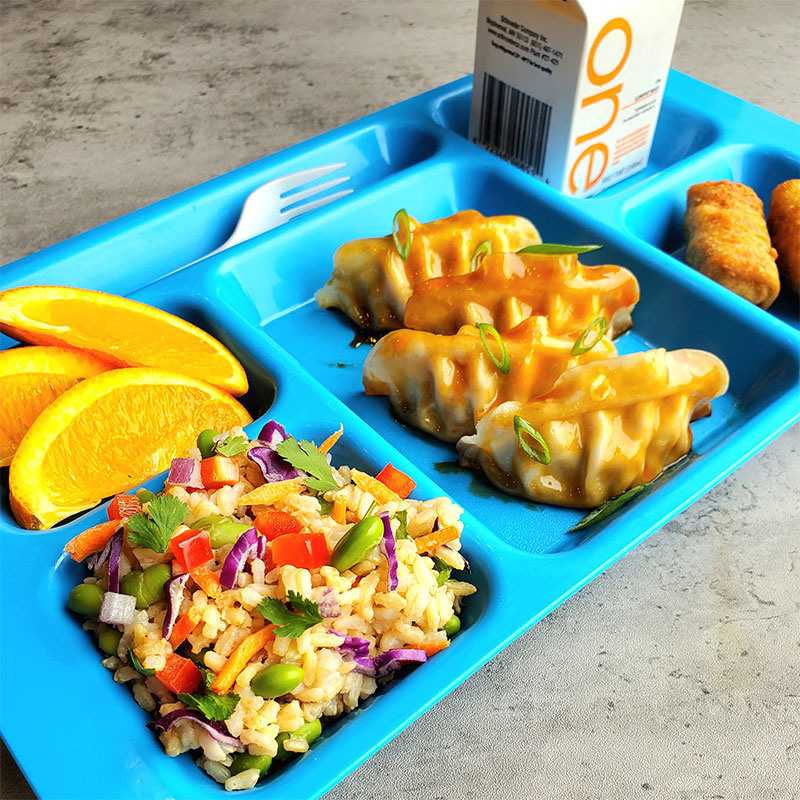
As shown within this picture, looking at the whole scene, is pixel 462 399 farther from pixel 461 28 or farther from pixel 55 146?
pixel 461 28

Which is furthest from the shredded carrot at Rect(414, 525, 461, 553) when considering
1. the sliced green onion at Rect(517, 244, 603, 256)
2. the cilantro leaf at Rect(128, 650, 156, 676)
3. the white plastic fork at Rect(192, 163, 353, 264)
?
the white plastic fork at Rect(192, 163, 353, 264)

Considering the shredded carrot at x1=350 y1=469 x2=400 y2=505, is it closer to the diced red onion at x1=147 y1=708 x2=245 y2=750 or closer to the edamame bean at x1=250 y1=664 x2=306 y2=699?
the edamame bean at x1=250 y1=664 x2=306 y2=699

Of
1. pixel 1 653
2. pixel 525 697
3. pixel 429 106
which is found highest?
pixel 429 106

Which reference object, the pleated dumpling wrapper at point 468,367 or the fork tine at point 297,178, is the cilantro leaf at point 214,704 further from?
the fork tine at point 297,178

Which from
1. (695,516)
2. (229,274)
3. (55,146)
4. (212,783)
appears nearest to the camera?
(212,783)

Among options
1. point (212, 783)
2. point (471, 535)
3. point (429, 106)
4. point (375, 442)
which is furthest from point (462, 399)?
point (429, 106)

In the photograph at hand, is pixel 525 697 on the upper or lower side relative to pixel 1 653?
→ lower
